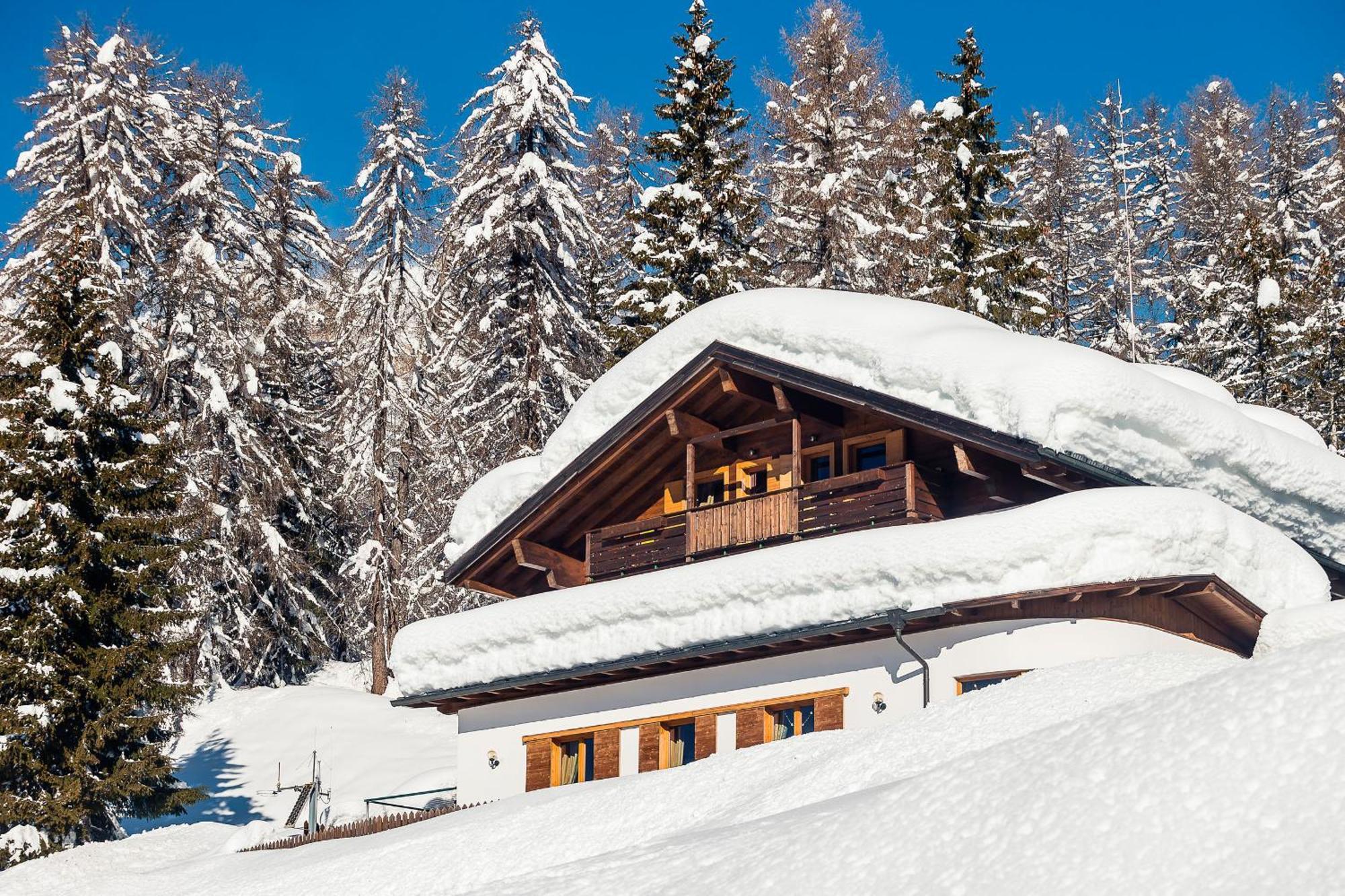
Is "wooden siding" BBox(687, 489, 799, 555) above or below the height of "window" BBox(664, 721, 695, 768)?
above

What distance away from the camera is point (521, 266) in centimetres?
3650

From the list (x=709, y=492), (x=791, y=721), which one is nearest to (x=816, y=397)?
(x=709, y=492)

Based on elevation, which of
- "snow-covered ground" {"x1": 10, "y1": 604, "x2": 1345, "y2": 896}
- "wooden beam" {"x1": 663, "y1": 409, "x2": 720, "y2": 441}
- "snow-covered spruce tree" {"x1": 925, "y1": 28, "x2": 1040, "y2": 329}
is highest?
"snow-covered spruce tree" {"x1": 925, "y1": 28, "x2": 1040, "y2": 329}

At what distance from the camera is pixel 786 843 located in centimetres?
1063

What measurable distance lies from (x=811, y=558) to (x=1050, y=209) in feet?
110

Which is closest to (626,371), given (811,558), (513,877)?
(811,558)

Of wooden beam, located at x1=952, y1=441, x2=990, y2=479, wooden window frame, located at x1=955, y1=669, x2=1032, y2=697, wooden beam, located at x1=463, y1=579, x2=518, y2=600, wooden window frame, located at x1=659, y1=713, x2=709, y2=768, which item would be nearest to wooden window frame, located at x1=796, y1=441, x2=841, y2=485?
wooden beam, located at x1=952, y1=441, x2=990, y2=479

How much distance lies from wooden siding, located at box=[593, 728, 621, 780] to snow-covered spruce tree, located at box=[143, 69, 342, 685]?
14.2m

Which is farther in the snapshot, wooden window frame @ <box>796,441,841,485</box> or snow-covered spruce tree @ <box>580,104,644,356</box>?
snow-covered spruce tree @ <box>580,104,644,356</box>

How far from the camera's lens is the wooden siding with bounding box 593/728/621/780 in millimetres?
21422

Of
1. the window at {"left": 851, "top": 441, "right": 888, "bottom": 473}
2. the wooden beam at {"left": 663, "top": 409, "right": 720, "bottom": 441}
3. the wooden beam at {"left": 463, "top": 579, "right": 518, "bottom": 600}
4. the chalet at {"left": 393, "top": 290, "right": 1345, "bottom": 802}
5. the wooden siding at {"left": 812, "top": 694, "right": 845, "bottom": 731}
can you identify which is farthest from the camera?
the wooden beam at {"left": 463, "top": 579, "right": 518, "bottom": 600}

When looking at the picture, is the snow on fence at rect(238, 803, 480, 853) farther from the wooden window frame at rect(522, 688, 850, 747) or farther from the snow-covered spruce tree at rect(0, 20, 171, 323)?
the snow-covered spruce tree at rect(0, 20, 171, 323)

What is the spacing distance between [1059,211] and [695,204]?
18709 mm

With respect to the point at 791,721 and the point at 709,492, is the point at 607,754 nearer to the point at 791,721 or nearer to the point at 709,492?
the point at 791,721
